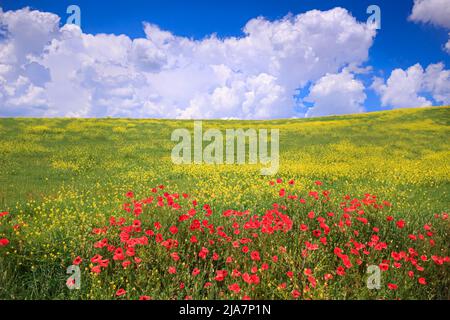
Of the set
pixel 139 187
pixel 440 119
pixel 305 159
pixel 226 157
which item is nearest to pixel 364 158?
pixel 305 159

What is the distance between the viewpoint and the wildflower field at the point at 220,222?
480 cm

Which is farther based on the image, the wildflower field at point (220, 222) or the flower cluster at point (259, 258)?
the wildflower field at point (220, 222)

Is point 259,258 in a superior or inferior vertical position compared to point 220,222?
inferior

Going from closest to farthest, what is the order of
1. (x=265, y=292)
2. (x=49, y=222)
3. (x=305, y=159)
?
(x=265, y=292) < (x=49, y=222) < (x=305, y=159)

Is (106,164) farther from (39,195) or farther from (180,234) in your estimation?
(180,234)

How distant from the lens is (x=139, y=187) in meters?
11.0

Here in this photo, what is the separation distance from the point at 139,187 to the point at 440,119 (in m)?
36.0

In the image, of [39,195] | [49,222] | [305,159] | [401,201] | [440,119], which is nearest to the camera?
[49,222]

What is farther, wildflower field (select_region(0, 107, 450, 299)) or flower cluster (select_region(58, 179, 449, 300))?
wildflower field (select_region(0, 107, 450, 299))

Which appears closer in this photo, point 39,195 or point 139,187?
point 39,195

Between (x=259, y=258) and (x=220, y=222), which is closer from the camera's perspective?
(x=259, y=258)

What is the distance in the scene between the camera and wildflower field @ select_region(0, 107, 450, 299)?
4.80m

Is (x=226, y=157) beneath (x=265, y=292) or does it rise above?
above

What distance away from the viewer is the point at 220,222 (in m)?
6.68
